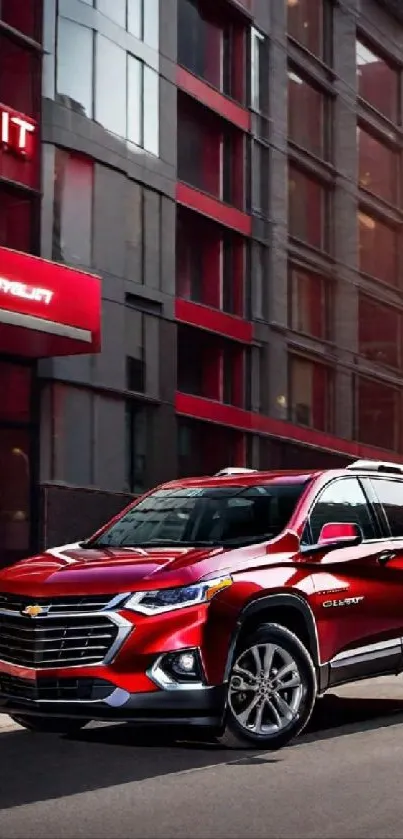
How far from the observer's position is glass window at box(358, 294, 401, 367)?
4034 centimetres

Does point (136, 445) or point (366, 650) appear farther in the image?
point (136, 445)

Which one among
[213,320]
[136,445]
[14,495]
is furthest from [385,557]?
[213,320]

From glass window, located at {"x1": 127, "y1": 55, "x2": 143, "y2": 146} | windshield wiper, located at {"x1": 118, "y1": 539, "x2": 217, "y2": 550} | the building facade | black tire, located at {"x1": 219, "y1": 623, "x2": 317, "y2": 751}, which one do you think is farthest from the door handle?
glass window, located at {"x1": 127, "y1": 55, "x2": 143, "y2": 146}

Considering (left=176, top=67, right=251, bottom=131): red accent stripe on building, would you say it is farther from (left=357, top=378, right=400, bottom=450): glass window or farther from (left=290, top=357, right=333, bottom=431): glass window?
(left=357, top=378, right=400, bottom=450): glass window

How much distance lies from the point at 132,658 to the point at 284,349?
26.8 m

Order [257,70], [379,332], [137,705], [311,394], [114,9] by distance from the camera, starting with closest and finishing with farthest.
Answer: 1. [137,705]
2. [114,9]
3. [257,70]
4. [311,394]
5. [379,332]

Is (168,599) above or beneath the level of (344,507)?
beneath

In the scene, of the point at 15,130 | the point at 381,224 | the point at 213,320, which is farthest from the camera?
the point at 381,224

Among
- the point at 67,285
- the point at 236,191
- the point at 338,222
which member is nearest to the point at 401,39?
the point at 338,222

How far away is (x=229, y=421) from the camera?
31297mm

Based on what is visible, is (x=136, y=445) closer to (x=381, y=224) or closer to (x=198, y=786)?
(x=381, y=224)

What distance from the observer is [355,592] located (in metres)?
9.45

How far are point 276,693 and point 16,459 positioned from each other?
16.0 meters

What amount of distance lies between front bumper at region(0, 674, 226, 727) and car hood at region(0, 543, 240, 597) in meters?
0.57
